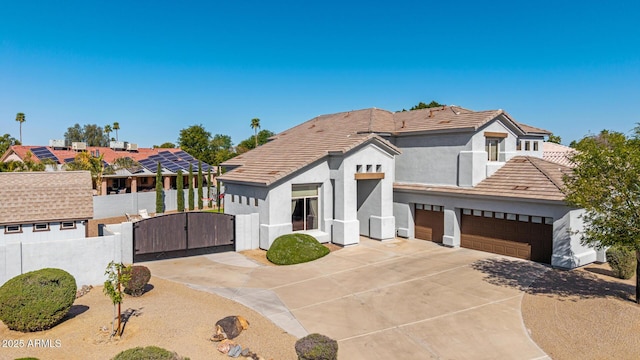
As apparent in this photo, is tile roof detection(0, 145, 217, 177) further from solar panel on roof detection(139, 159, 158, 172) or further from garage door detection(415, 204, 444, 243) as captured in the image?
garage door detection(415, 204, 444, 243)

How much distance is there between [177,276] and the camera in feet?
52.7

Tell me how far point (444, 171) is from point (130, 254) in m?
16.4

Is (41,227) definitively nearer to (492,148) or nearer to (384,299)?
(384,299)

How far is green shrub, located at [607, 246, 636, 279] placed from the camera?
15414 mm

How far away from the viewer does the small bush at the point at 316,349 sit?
8.09m

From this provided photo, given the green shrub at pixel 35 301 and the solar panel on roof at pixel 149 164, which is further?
the solar panel on roof at pixel 149 164

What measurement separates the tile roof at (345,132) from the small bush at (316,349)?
11886 mm

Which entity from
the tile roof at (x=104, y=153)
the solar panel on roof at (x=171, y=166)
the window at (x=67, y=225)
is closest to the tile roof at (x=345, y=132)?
the window at (x=67, y=225)

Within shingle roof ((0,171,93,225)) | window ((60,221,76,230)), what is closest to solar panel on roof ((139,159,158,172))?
shingle roof ((0,171,93,225))

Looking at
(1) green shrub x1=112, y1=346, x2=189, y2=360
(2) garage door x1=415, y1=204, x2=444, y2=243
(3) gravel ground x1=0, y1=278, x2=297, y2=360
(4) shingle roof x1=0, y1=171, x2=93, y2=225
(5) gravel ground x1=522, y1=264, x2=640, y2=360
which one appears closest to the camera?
(1) green shrub x1=112, y1=346, x2=189, y2=360

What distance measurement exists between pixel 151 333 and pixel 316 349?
188 inches

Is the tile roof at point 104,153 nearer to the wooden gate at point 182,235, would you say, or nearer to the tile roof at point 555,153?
the wooden gate at point 182,235


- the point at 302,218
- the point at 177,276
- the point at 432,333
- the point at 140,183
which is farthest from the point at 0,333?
the point at 140,183

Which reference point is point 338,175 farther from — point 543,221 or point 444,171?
point 543,221
